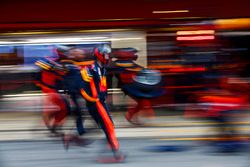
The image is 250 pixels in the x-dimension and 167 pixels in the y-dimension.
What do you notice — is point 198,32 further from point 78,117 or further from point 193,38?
point 78,117

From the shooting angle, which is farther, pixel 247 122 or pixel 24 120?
pixel 24 120

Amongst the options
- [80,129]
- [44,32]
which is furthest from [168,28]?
[80,129]

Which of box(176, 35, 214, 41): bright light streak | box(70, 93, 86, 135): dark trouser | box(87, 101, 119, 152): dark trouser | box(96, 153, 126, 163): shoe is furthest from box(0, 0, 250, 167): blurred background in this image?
box(87, 101, 119, 152): dark trouser

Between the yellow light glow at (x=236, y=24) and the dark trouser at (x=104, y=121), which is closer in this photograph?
the dark trouser at (x=104, y=121)

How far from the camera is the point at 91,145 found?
788cm

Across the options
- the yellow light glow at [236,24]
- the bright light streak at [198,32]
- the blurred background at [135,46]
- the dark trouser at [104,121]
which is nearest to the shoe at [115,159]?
the dark trouser at [104,121]

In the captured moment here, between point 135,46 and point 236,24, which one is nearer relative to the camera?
point 135,46

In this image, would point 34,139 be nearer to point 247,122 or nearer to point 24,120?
point 24,120

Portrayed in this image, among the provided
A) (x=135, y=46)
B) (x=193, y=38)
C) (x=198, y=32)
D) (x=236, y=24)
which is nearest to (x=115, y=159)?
(x=135, y=46)

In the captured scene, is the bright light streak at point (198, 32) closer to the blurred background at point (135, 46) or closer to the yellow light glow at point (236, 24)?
the blurred background at point (135, 46)

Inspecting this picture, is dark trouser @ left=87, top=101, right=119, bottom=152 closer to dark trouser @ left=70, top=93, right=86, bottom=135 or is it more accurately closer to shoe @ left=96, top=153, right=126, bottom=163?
shoe @ left=96, top=153, right=126, bottom=163

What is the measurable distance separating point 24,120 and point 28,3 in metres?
2.48

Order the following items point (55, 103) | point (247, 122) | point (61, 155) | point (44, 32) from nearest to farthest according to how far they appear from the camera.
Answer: point (61, 155)
point (55, 103)
point (247, 122)
point (44, 32)

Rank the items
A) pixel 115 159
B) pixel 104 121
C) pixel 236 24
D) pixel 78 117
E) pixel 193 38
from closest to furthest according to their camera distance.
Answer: pixel 104 121 < pixel 115 159 < pixel 78 117 < pixel 193 38 < pixel 236 24
